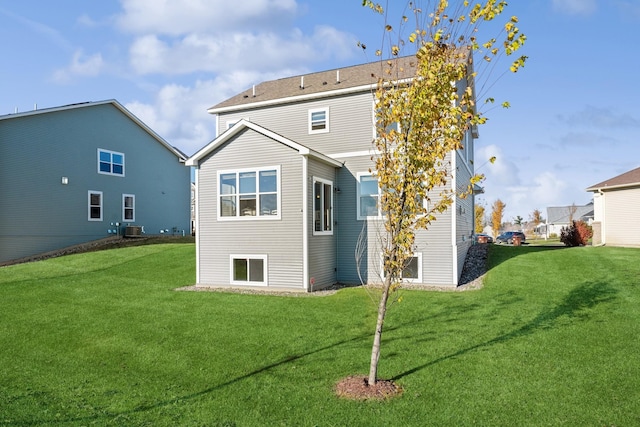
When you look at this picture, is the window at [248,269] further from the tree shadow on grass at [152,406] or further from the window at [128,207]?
the window at [128,207]

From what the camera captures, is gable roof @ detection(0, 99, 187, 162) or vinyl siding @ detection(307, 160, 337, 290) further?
gable roof @ detection(0, 99, 187, 162)

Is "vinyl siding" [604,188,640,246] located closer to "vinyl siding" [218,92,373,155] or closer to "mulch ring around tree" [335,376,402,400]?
"vinyl siding" [218,92,373,155]

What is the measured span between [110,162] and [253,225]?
13.7 meters

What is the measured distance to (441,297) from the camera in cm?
1038

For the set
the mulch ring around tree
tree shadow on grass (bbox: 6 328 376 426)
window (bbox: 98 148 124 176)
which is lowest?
tree shadow on grass (bbox: 6 328 376 426)

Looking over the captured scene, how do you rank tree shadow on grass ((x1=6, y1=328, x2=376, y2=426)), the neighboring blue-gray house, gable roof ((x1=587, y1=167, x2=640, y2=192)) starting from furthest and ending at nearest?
gable roof ((x1=587, y1=167, x2=640, y2=192)), the neighboring blue-gray house, tree shadow on grass ((x1=6, y1=328, x2=376, y2=426))

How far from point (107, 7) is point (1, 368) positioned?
1069 centimetres

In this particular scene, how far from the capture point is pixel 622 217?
21.2m

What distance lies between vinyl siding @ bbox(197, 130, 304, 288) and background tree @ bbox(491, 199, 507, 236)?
156 feet


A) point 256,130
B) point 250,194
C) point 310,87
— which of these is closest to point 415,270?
point 250,194

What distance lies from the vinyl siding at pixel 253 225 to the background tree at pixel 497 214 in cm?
4749

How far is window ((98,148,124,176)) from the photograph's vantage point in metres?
21.7

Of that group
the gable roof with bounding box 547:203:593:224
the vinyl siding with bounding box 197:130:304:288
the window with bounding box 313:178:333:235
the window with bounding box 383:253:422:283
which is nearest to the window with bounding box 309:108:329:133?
the window with bounding box 313:178:333:235

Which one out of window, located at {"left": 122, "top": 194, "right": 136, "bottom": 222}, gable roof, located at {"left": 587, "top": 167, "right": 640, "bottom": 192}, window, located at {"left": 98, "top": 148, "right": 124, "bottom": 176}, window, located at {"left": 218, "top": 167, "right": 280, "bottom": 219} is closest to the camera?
window, located at {"left": 218, "top": 167, "right": 280, "bottom": 219}
